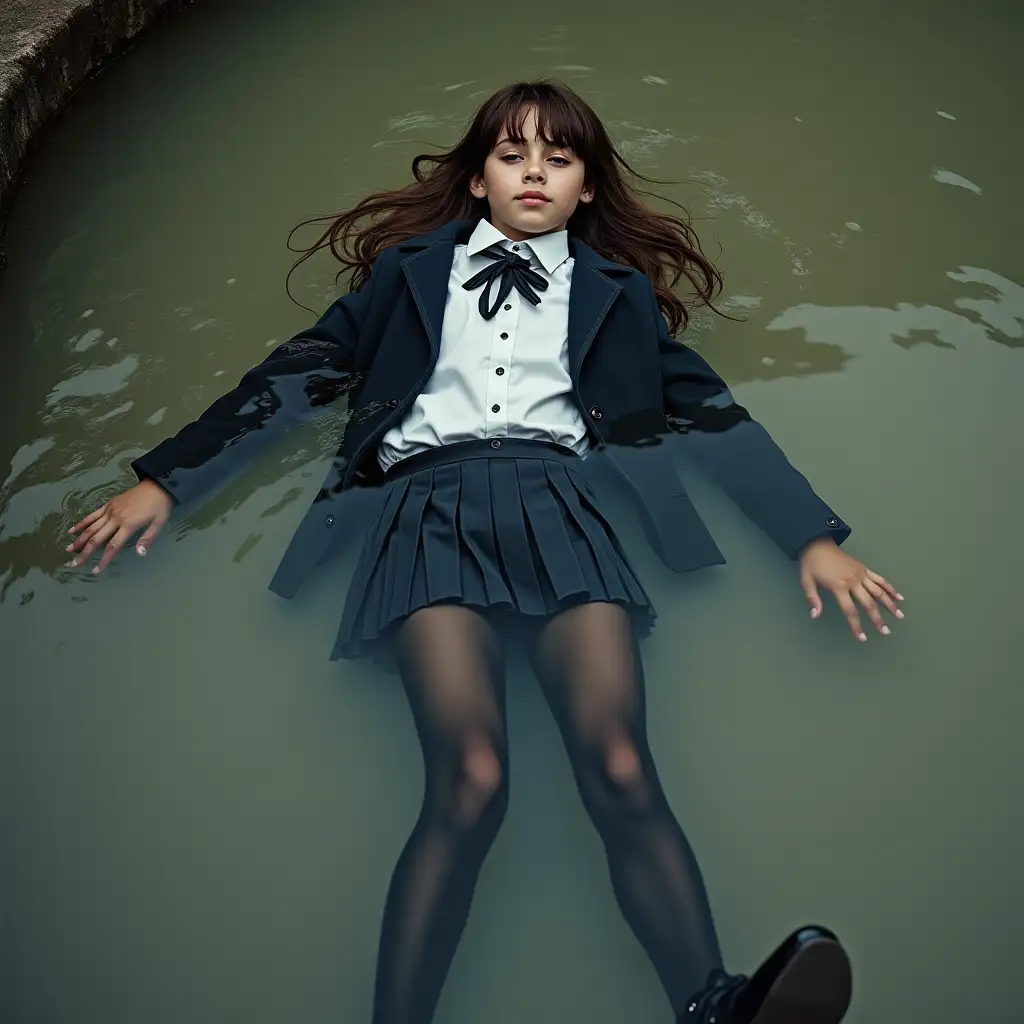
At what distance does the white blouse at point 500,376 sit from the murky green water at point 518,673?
1.11 feet

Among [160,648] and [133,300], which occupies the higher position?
[133,300]

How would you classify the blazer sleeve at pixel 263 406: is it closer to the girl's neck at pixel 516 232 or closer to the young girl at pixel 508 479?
the young girl at pixel 508 479

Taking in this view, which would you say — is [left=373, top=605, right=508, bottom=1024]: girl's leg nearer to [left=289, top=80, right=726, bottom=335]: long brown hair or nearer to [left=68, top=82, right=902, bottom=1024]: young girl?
[left=68, top=82, right=902, bottom=1024]: young girl

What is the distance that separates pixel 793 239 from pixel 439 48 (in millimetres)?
1459

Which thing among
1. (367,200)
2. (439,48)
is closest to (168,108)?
(439,48)

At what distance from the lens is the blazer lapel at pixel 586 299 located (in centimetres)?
255

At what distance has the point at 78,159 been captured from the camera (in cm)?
362

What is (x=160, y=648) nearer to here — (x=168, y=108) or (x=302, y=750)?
(x=302, y=750)

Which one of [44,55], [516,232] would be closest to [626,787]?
[516,232]

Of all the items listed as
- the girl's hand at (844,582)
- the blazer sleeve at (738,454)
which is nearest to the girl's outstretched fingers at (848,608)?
the girl's hand at (844,582)

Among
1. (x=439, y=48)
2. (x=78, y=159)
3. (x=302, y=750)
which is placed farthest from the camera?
(x=439, y=48)

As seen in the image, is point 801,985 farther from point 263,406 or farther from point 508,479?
point 263,406

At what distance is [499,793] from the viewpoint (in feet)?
6.54

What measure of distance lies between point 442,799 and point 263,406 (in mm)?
1062
